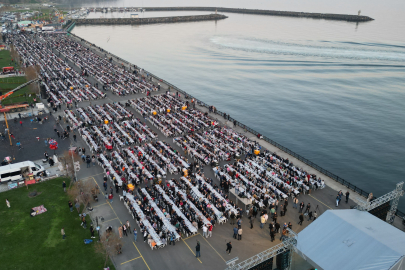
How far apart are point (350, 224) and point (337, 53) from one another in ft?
371

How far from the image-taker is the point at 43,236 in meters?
30.9

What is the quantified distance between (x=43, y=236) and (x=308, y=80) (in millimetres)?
89082

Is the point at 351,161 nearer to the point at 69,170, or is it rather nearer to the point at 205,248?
the point at 205,248

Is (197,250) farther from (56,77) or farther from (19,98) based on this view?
(56,77)

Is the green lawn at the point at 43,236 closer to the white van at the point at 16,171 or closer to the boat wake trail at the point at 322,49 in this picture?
the white van at the point at 16,171

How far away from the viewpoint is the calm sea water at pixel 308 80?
61.2 m

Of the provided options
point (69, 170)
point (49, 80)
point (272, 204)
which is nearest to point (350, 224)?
point (272, 204)

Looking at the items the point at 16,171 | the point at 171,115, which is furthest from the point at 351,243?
the point at 171,115

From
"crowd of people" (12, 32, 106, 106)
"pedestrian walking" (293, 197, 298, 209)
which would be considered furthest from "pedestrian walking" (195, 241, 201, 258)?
"crowd of people" (12, 32, 106, 106)

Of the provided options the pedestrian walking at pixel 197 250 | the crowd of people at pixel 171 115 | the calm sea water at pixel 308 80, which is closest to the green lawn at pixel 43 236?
the pedestrian walking at pixel 197 250

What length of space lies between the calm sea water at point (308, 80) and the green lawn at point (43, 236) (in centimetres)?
4186

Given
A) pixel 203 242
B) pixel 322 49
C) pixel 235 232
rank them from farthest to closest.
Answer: pixel 322 49 < pixel 235 232 < pixel 203 242

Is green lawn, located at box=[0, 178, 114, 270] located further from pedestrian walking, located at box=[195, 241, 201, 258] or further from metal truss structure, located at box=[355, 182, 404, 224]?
metal truss structure, located at box=[355, 182, 404, 224]

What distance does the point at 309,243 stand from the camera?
24047 mm
